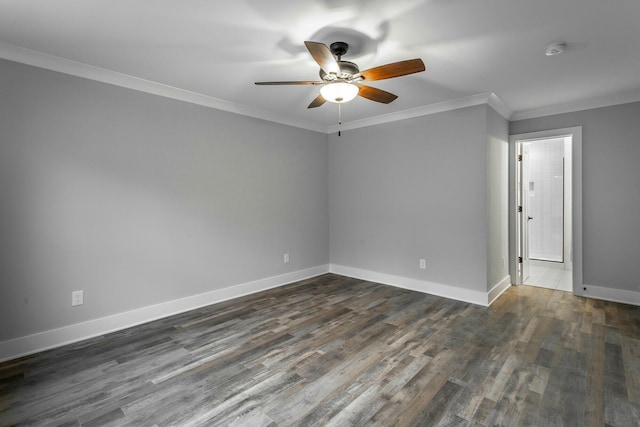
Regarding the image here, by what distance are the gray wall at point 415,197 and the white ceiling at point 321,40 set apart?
0.66m

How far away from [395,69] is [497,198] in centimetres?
263

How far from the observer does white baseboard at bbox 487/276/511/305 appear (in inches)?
148

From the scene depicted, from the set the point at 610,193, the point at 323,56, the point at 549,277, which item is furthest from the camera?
the point at 549,277

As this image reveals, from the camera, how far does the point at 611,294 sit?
3783 millimetres

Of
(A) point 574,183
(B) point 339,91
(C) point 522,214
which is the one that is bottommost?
(C) point 522,214

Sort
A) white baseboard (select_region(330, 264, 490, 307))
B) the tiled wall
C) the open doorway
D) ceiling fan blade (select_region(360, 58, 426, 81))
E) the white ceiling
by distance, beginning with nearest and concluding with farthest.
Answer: the white ceiling, ceiling fan blade (select_region(360, 58, 426, 81)), white baseboard (select_region(330, 264, 490, 307)), the open doorway, the tiled wall

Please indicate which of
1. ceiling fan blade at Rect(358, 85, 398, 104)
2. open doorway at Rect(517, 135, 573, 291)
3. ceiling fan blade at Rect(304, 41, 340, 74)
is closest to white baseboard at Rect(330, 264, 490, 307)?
Answer: open doorway at Rect(517, 135, 573, 291)

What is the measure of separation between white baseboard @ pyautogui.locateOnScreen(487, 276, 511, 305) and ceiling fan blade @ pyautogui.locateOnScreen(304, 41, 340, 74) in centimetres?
309

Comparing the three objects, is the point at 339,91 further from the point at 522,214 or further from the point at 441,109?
the point at 522,214

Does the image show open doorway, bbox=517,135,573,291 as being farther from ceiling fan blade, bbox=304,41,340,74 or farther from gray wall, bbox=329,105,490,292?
ceiling fan blade, bbox=304,41,340,74

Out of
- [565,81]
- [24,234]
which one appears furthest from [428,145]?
[24,234]

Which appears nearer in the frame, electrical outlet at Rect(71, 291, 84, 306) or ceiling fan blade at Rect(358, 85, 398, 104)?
ceiling fan blade at Rect(358, 85, 398, 104)

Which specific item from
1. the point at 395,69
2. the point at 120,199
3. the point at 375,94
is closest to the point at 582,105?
the point at 375,94

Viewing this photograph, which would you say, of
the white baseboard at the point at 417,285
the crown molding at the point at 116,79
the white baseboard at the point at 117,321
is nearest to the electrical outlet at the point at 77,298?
the white baseboard at the point at 117,321
